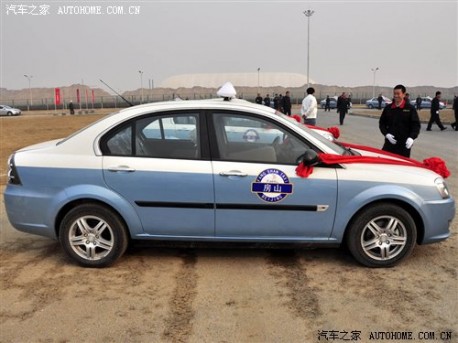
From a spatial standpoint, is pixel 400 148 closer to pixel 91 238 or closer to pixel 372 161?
pixel 372 161

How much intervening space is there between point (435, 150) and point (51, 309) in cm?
1158

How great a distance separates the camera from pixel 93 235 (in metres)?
4.40

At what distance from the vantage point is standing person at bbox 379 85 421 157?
20.9 feet

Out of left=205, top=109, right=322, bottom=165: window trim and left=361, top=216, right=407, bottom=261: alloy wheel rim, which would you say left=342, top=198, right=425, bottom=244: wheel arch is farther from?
left=205, top=109, right=322, bottom=165: window trim

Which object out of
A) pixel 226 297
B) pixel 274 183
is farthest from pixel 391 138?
pixel 226 297

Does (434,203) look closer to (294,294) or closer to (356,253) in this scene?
(356,253)

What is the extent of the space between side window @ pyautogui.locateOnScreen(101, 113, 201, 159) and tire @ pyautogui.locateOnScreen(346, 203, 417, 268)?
5.49ft

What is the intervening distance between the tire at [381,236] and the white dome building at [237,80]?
166130mm

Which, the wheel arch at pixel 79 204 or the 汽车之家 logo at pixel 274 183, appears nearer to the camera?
the 汽车之家 logo at pixel 274 183

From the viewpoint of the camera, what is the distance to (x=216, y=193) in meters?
4.19

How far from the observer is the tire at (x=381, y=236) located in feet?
13.9

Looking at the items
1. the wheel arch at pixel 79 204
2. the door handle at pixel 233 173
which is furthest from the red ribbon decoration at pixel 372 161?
the wheel arch at pixel 79 204

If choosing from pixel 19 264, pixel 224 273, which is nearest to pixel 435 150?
pixel 224 273

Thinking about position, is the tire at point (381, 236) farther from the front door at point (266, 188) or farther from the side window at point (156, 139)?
the side window at point (156, 139)
